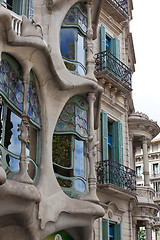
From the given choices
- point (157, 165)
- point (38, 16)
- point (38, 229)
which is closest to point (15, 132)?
point (38, 229)

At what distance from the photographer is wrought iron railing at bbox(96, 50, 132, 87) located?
16.7 m

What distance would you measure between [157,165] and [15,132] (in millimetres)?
41169

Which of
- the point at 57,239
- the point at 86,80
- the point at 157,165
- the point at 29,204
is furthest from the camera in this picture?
the point at 157,165

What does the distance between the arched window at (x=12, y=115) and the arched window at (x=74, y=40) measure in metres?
2.40

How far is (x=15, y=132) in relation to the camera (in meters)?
9.96

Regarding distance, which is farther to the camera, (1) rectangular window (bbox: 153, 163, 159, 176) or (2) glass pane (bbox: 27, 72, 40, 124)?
(1) rectangular window (bbox: 153, 163, 159, 176)

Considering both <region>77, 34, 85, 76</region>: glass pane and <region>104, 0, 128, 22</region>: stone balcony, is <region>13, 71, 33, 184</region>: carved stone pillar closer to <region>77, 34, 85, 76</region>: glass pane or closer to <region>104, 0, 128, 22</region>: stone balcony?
<region>77, 34, 85, 76</region>: glass pane

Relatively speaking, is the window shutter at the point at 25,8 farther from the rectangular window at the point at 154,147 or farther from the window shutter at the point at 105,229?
the rectangular window at the point at 154,147

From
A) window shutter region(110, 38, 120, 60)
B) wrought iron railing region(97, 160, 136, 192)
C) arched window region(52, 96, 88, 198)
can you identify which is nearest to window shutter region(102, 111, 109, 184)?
wrought iron railing region(97, 160, 136, 192)

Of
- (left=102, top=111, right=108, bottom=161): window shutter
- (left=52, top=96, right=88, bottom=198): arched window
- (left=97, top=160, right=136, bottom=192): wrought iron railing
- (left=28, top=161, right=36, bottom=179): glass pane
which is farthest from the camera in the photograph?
(left=102, top=111, right=108, bottom=161): window shutter

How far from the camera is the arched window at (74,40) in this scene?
12.9 m

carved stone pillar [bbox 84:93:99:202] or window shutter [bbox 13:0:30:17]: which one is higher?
window shutter [bbox 13:0:30:17]

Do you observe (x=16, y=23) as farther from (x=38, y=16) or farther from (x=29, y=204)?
(x=29, y=204)

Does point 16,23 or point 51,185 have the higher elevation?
point 16,23
